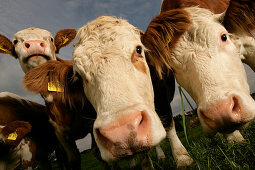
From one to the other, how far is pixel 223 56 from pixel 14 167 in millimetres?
4525

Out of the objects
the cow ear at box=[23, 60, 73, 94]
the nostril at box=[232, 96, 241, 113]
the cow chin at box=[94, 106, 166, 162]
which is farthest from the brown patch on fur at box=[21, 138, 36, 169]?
the nostril at box=[232, 96, 241, 113]

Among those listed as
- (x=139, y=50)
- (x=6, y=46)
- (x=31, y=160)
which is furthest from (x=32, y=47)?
(x=139, y=50)

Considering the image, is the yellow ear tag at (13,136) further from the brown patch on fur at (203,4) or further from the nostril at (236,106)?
the brown patch on fur at (203,4)

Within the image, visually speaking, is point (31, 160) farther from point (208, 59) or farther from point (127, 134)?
point (208, 59)

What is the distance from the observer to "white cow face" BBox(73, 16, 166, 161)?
1482mm

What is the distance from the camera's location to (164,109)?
3.62 metres

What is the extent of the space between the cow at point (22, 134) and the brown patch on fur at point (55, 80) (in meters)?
1.32

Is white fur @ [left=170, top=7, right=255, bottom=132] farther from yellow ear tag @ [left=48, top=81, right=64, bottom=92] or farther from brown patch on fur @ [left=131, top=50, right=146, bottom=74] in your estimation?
yellow ear tag @ [left=48, top=81, right=64, bottom=92]

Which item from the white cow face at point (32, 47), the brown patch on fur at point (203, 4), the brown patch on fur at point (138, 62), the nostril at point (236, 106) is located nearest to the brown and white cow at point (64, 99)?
the brown patch on fur at point (138, 62)

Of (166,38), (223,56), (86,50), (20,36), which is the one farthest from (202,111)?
(20,36)

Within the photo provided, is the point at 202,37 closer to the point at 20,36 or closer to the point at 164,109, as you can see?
the point at 164,109

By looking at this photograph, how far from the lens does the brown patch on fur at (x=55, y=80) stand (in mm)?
2717

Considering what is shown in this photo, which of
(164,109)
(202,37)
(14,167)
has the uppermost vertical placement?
(202,37)

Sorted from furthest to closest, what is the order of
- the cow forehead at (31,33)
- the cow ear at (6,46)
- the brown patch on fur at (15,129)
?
the cow ear at (6,46) < the cow forehead at (31,33) < the brown patch on fur at (15,129)
